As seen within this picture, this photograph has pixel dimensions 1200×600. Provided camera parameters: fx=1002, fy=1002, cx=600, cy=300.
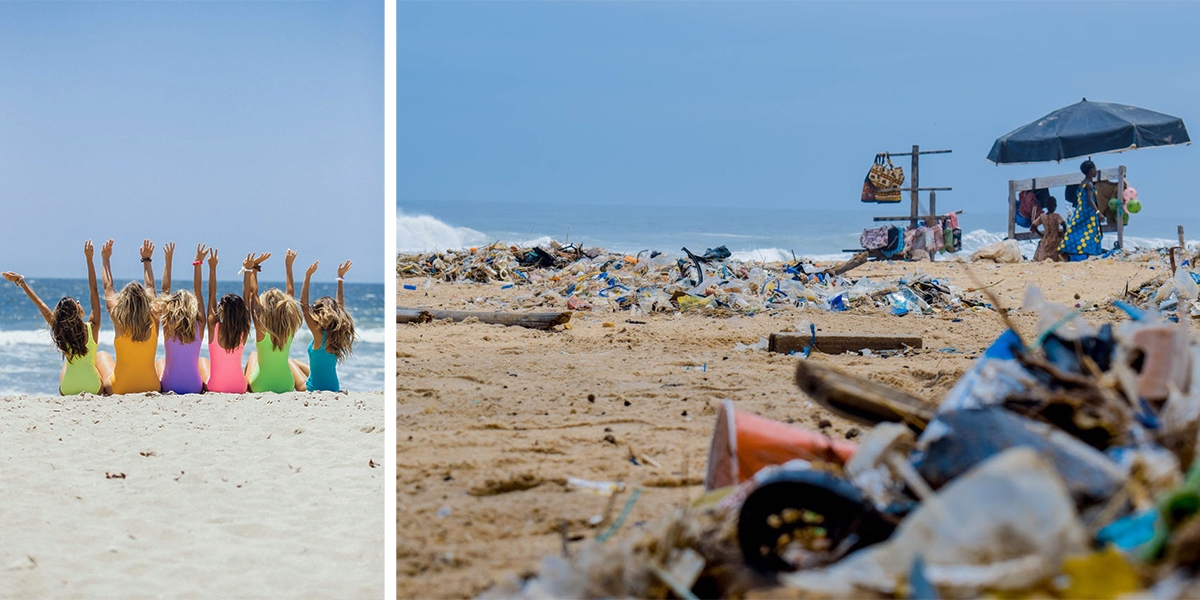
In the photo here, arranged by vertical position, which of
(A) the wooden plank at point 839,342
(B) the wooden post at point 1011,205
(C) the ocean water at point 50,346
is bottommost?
(C) the ocean water at point 50,346

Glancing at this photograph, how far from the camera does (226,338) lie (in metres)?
6.48

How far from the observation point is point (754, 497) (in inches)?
75.8

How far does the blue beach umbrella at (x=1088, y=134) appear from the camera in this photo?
11359 mm

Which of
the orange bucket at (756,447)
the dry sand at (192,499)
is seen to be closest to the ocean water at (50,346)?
the dry sand at (192,499)

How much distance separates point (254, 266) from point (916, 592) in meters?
5.69

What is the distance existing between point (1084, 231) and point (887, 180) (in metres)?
4.52

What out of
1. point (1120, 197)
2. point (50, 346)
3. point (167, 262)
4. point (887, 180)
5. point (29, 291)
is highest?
point (887, 180)

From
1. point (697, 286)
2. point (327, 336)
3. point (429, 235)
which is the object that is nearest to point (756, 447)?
point (327, 336)

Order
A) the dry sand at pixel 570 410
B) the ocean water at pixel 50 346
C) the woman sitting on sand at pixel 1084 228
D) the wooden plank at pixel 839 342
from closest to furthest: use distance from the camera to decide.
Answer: the dry sand at pixel 570 410 → the wooden plank at pixel 839 342 → the woman sitting on sand at pixel 1084 228 → the ocean water at pixel 50 346

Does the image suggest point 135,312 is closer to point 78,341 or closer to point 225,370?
point 78,341

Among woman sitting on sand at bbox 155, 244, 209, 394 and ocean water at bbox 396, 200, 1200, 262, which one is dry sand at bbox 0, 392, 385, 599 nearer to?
woman sitting on sand at bbox 155, 244, 209, 394

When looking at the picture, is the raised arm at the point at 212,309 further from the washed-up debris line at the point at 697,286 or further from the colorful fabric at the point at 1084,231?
the colorful fabric at the point at 1084,231

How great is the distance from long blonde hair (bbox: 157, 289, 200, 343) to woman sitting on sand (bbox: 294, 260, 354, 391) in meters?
0.69

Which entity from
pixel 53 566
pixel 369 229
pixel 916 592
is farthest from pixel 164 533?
pixel 369 229
